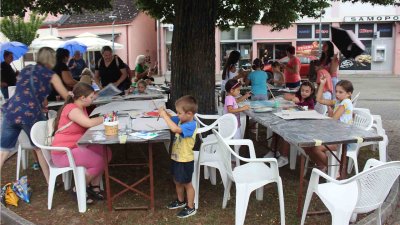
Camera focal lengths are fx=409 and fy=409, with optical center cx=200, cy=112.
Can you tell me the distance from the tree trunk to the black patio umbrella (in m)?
3.48

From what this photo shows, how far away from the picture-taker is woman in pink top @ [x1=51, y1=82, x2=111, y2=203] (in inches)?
167

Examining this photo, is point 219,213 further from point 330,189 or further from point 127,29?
point 127,29

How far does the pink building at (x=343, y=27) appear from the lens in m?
27.2

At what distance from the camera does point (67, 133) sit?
4.31 meters

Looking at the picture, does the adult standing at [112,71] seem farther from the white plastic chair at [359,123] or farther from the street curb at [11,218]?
the white plastic chair at [359,123]

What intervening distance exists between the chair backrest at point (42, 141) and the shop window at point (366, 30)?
26.9 meters

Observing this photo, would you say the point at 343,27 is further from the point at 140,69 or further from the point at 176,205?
the point at 176,205

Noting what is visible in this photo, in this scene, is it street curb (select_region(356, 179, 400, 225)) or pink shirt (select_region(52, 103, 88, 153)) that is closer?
street curb (select_region(356, 179, 400, 225))

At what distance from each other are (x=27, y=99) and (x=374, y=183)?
3701mm

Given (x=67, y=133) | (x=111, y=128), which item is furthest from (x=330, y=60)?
(x=67, y=133)

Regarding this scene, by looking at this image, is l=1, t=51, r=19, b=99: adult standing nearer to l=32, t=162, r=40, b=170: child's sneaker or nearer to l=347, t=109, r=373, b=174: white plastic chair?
l=32, t=162, r=40, b=170: child's sneaker

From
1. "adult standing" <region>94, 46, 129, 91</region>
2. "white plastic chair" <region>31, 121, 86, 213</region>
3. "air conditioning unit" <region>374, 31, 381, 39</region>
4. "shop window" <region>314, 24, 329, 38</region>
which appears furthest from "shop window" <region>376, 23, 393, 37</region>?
"white plastic chair" <region>31, 121, 86, 213</region>

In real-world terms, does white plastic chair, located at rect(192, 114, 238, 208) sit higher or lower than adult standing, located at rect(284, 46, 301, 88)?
lower

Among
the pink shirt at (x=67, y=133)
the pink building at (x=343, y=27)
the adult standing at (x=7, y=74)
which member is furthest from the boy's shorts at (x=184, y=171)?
the pink building at (x=343, y=27)
